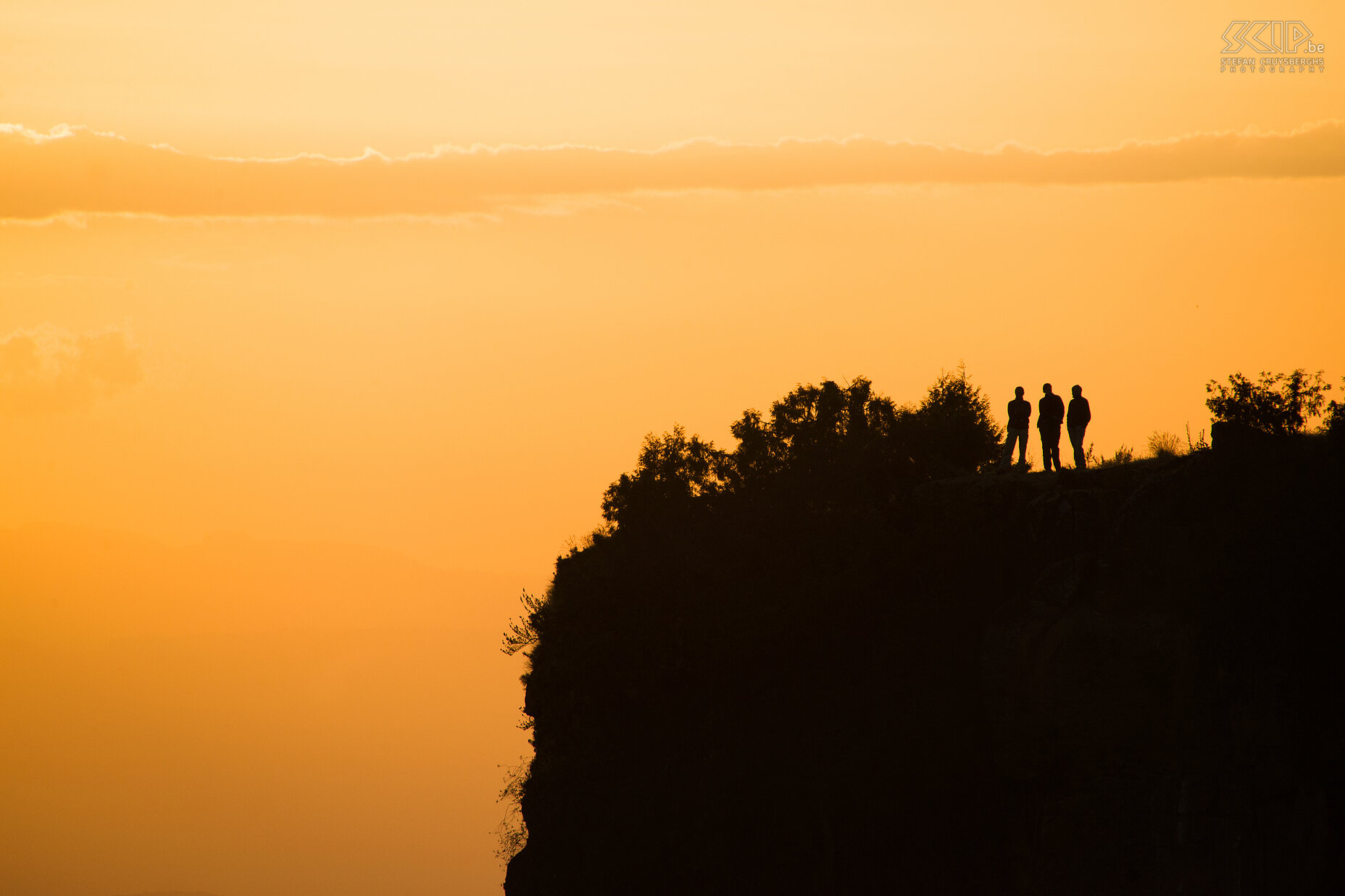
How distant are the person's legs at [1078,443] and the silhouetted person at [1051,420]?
473mm

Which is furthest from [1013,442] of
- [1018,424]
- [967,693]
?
[967,693]

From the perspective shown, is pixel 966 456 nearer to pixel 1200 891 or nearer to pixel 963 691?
pixel 963 691

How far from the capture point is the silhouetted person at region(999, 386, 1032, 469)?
4069cm

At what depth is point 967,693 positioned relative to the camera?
41.2 m

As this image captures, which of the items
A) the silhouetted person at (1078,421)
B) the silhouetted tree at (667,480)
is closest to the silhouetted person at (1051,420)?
the silhouetted person at (1078,421)

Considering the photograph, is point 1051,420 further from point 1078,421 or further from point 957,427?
point 957,427

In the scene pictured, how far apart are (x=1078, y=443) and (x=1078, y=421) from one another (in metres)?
0.71

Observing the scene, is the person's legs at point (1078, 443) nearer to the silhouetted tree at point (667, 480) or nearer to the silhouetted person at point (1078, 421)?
the silhouetted person at point (1078, 421)

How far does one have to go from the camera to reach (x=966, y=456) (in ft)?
183

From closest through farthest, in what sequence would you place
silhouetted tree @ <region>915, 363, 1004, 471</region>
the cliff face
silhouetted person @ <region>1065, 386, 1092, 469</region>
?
the cliff face → silhouetted person @ <region>1065, 386, 1092, 469</region> → silhouetted tree @ <region>915, 363, 1004, 471</region>

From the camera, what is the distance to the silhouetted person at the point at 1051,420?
39.6 meters

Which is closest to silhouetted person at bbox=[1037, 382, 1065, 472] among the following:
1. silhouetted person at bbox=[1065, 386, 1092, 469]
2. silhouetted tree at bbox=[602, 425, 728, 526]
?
silhouetted person at bbox=[1065, 386, 1092, 469]

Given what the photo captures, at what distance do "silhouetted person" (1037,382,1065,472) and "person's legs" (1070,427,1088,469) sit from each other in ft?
1.55

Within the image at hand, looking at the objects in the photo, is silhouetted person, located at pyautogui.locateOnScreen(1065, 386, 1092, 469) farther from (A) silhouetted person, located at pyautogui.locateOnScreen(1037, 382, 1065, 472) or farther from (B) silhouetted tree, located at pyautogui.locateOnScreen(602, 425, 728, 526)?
(B) silhouetted tree, located at pyautogui.locateOnScreen(602, 425, 728, 526)
